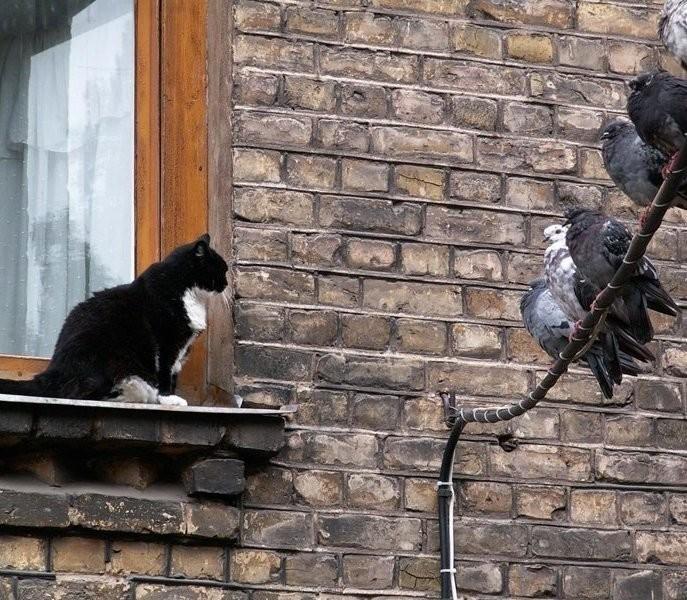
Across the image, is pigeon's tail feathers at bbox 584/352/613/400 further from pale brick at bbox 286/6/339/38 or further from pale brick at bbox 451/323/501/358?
pale brick at bbox 286/6/339/38

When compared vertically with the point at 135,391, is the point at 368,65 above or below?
above

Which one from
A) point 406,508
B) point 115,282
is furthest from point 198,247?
point 406,508

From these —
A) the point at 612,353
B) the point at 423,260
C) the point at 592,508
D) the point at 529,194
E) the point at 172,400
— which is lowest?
the point at 592,508

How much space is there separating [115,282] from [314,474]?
0.90 m

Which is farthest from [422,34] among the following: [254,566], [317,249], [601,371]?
[254,566]

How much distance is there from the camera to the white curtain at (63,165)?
7.00 metres

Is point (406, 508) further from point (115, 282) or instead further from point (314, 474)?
point (115, 282)

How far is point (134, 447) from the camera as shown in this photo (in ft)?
21.3

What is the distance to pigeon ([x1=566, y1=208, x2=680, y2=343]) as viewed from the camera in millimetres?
6094

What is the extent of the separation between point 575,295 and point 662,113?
0.76 meters

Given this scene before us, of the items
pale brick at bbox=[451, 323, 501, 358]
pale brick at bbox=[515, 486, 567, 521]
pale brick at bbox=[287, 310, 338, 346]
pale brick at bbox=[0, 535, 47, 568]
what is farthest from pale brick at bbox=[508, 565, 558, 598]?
pale brick at bbox=[0, 535, 47, 568]

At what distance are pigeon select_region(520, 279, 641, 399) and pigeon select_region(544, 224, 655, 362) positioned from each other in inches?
2.2

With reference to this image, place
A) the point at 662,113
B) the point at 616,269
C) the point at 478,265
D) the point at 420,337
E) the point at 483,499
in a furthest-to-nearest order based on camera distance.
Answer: the point at 478,265, the point at 420,337, the point at 483,499, the point at 616,269, the point at 662,113

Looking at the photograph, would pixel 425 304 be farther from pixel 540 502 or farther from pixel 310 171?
pixel 540 502
